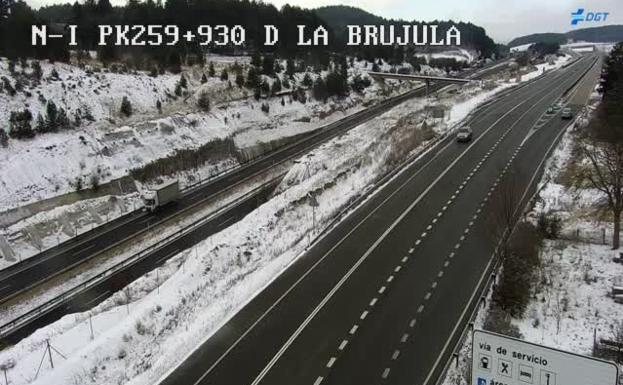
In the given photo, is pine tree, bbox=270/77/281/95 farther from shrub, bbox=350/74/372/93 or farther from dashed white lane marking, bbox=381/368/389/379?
dashed white lane marking, bbox=381/368/389/379

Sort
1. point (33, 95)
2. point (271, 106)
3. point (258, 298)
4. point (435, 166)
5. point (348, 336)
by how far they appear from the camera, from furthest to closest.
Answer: point (271, 106)
point (33, 95)
point (435, 166)
point (258, 298)
point (348, 336)

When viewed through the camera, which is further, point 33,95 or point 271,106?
point 271,106

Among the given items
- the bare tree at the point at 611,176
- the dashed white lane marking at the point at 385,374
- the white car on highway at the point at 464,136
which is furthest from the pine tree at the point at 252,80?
the dashed white lane marking at the point at 385,374

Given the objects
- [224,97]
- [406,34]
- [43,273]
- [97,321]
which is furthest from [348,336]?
[406,34]

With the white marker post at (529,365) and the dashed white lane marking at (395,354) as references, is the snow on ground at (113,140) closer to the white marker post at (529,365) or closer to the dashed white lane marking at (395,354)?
the dashed white lane marking at (395,354)

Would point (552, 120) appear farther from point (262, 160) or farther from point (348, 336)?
point (348, 336)
